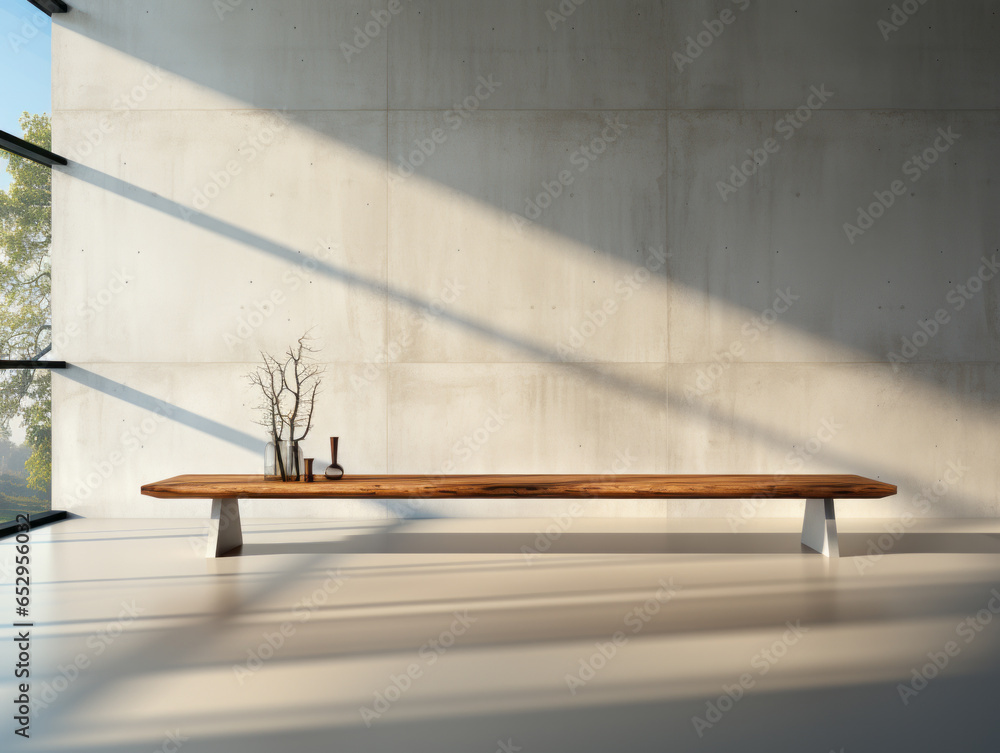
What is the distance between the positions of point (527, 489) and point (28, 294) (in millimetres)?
7478

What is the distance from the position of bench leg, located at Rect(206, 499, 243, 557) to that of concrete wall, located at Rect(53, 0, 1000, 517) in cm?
101

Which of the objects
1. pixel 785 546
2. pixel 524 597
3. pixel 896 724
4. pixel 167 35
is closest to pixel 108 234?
pixel 167 35

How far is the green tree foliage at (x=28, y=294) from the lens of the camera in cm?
805

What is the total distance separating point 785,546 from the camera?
161 inches

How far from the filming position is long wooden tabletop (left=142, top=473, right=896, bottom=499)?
363 cm

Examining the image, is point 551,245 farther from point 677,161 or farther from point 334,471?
point 334,471

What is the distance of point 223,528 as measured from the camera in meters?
3.90

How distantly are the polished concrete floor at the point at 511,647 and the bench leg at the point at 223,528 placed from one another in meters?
0.13

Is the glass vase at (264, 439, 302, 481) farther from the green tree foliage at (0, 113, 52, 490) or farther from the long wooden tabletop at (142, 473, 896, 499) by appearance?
the green tree foliage at (0, 113, 52, 490)

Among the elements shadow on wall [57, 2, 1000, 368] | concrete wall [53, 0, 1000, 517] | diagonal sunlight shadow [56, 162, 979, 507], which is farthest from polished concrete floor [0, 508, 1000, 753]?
shadow on wall [57, 2, 1000, 368]

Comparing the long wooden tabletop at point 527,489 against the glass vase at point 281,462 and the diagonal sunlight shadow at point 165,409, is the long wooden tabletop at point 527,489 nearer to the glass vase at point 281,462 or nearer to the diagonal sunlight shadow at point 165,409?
the glass vase at point 281,462

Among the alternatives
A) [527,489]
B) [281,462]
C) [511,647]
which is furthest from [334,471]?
[511,647]

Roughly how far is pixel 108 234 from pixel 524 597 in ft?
13.0

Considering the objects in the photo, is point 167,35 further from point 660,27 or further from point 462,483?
point 462,483
